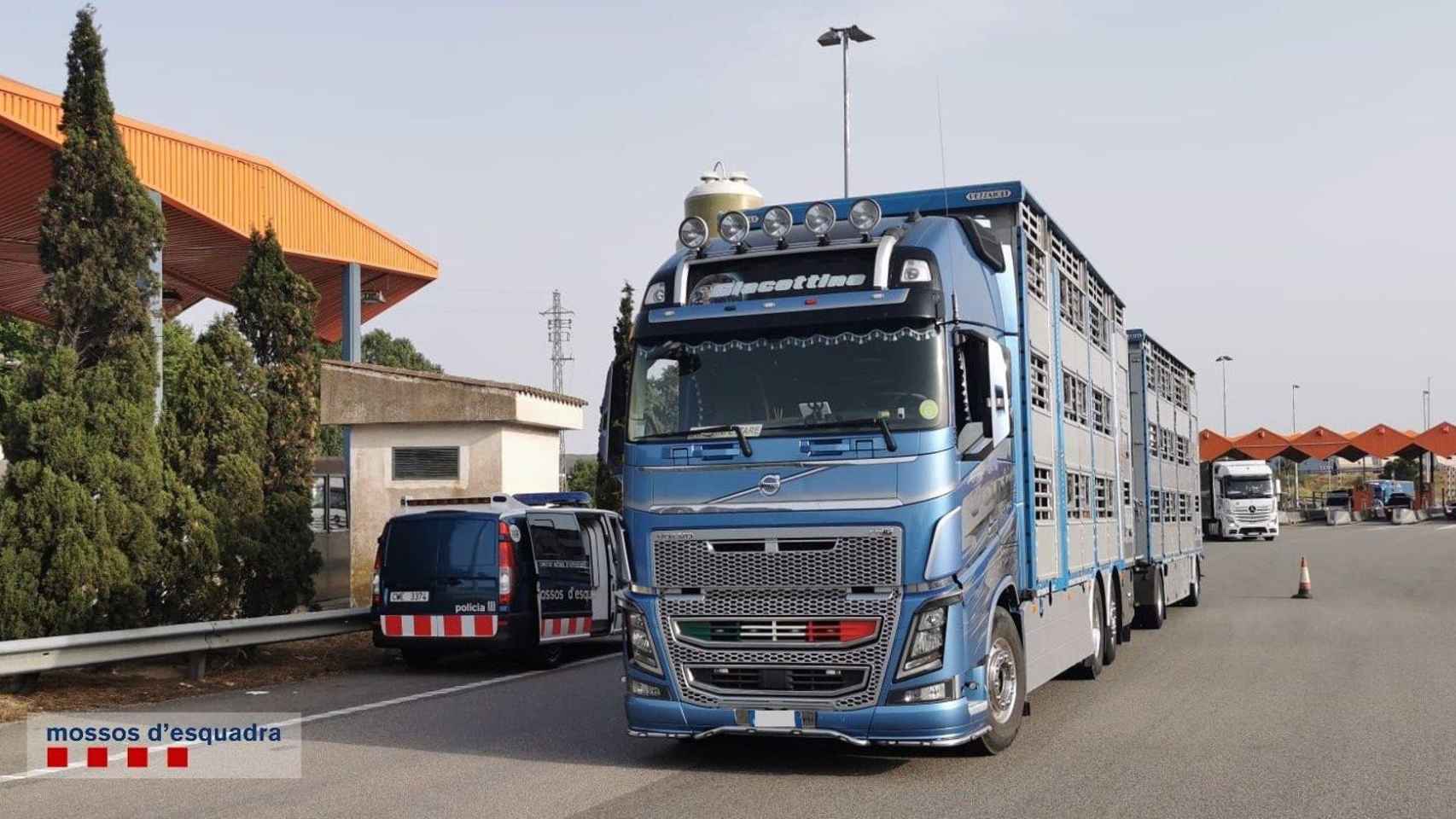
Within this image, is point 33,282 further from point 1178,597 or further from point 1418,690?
point 1418,690

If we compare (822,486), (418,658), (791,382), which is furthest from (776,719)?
(418,658)

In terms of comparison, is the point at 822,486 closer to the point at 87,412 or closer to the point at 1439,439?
the point at 87,412

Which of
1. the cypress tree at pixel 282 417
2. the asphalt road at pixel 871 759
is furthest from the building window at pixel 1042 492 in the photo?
the cypress tree at pixel 282 417

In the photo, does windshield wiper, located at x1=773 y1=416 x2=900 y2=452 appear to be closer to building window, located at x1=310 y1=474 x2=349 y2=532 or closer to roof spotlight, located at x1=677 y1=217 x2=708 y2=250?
roof spotlight, located at x1=677 y1=217 x2=708 y2=250

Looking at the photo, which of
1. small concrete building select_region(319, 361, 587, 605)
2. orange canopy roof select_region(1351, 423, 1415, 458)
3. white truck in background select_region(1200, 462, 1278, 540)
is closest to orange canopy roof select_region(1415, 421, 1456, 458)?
orange canopy roof select_region(1351, 423, 1415, 458)

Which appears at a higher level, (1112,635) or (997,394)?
(997,394)

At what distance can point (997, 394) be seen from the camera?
8828 millimetres

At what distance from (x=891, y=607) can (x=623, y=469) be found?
6.54 ft

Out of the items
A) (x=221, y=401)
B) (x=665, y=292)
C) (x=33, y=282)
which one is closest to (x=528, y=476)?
(x=221, y=401)

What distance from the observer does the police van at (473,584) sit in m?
14.1

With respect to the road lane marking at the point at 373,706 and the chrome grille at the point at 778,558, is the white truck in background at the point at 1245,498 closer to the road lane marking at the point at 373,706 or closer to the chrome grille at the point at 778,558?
the road lane marking at the point at 373,706

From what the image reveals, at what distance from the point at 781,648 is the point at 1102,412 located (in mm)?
6761

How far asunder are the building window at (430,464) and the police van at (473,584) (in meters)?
7.28
